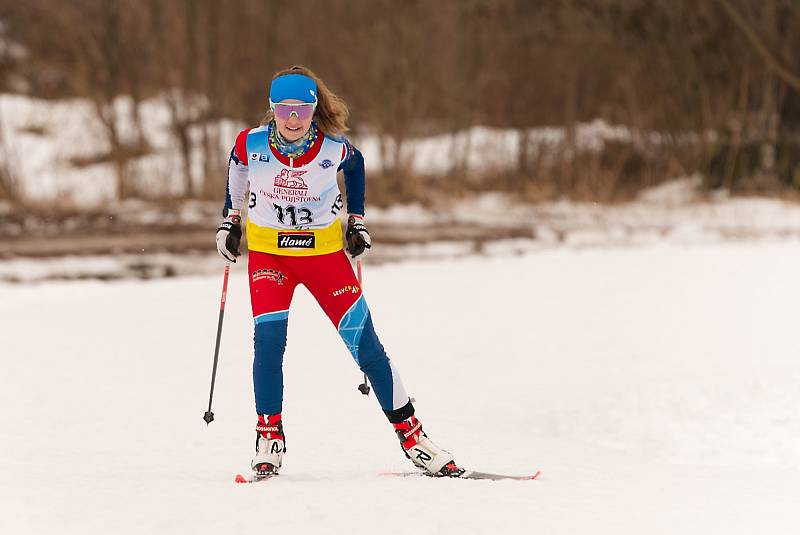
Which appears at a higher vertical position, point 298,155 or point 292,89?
point 292,89

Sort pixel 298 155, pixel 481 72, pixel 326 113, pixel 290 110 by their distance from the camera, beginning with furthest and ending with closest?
pixel 481 72 → pixel 326 113 → pixel 298 155 → pixel 290 110

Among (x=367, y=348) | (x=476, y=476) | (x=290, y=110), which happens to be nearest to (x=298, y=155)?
(x=290, y=110)

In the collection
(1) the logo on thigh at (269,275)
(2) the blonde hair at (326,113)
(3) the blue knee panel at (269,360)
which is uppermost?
(2) the blonde hair at (326,113)

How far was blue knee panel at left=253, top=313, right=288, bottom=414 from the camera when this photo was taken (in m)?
4.71

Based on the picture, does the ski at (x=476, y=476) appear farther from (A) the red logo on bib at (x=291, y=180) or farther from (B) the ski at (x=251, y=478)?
(A) the red logo on bib at (x=291, y=180)

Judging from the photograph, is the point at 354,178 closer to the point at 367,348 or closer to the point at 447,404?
the point at 367,348

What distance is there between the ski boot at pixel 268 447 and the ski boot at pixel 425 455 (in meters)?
0.61

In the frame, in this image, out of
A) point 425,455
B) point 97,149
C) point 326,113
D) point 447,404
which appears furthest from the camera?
point 97,149

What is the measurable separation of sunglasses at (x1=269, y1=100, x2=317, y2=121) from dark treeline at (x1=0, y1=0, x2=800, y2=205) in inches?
616

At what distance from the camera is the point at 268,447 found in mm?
4793

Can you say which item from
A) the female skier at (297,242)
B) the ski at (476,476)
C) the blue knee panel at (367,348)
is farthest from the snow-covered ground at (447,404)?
the blue knee panel at (367,348)

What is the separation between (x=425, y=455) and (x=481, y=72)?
2059 cm

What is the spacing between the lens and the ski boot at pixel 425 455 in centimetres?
484

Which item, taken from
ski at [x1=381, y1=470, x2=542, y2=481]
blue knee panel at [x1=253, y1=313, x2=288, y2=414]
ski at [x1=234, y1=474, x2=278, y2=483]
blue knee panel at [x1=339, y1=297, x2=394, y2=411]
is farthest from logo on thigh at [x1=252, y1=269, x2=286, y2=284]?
ski at [x1=381, y1=470, x2=542, y2=481]
